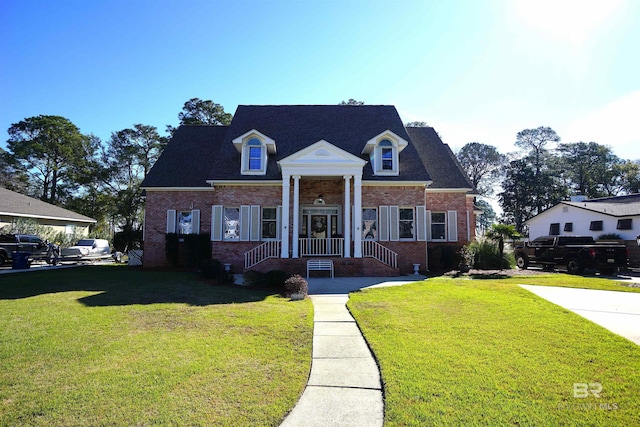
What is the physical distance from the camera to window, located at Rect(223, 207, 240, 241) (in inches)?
653

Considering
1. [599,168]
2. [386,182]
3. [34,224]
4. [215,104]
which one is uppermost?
[215,104]

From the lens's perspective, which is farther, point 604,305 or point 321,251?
point 321,251

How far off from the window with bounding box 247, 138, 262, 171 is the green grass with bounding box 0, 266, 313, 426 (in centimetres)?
941

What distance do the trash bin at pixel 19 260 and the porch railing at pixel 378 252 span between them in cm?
1852

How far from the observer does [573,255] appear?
17.0 meters

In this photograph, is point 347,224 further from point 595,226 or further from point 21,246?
point 595,226

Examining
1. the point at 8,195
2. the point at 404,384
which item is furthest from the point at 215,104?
the point at 404,384

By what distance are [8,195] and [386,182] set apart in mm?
29915

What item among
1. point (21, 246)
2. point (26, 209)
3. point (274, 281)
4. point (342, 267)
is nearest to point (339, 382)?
point (274, 281)

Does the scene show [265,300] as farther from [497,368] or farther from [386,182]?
[386,182]

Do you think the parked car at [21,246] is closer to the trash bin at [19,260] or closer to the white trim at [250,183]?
the trash bin at [19,260]

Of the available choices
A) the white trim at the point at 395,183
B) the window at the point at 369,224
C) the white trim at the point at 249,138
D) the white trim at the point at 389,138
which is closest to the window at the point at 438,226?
the white trim at the point at 395,183

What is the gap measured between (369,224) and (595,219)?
19.5 m

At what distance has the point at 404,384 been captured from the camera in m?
4.02
